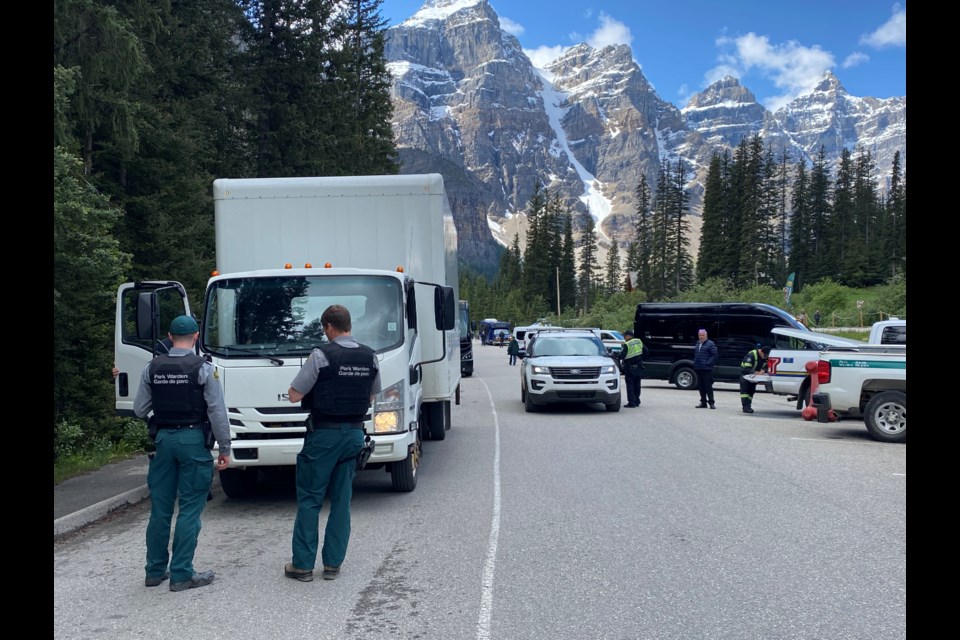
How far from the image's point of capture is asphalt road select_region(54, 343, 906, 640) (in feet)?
15.7

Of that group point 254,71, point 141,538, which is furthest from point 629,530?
point 254,71

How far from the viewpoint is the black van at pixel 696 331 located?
24.3 m

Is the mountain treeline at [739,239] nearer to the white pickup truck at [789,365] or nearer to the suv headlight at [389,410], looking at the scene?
the white pickup truck at [789,365]

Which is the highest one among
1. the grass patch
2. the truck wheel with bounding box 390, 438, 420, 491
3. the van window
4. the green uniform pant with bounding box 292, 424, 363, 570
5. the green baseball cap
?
the green baseball cap

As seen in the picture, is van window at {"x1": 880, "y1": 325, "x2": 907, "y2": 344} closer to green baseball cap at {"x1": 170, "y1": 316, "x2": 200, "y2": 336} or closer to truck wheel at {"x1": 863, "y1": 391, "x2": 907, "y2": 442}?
truck wheel at {"x1": 863, "y1": 391, "x2": 907, "y2": 442}

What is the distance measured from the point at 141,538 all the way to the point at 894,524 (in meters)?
6.87

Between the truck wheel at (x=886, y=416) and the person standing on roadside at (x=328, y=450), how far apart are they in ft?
33.5

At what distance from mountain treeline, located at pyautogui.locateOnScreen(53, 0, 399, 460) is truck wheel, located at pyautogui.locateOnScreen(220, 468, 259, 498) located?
3.21 m

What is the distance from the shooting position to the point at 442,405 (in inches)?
453

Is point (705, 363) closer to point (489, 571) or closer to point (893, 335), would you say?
point (893, 335)

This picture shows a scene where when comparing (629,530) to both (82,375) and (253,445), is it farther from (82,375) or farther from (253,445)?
(82,375)

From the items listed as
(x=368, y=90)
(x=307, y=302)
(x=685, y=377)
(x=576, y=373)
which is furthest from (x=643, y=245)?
(x=307, y=302)

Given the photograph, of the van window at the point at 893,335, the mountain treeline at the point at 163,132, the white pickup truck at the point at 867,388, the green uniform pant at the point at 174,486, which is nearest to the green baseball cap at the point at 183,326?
the green uniform pant at the point at 174,486

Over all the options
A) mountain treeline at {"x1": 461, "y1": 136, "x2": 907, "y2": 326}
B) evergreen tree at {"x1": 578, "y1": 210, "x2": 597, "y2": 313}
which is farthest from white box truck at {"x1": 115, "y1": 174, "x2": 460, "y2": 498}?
evergreen tree at {"x1": 578, "y1": 210, "x2": 597, "y2": 313}
